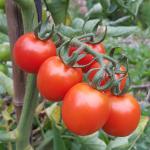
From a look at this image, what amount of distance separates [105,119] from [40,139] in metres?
0.56

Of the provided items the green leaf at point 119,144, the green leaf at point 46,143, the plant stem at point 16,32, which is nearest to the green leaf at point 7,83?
the plant stem at point 16,32

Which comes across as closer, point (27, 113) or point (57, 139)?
point (27, 113)

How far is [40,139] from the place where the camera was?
4.04ft

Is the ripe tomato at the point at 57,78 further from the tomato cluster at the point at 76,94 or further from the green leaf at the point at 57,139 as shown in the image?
the green leaf at the point at 57,139

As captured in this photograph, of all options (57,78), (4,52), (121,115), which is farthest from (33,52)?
(4,52)

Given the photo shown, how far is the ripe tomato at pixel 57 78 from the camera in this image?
71 centimetres

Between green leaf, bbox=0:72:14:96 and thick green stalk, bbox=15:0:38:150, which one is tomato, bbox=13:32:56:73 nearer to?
thick green stalk, bbox=15:0:38:150

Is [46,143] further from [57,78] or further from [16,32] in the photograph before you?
[57,78]

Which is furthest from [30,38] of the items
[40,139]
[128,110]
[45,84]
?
[40,139]

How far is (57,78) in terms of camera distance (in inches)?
28.0

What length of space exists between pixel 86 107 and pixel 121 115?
7 centimetres

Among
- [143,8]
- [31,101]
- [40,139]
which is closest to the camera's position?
[31,101]

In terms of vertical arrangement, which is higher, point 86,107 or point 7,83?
point 86,107

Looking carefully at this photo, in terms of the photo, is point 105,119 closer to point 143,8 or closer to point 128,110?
point 128,110
